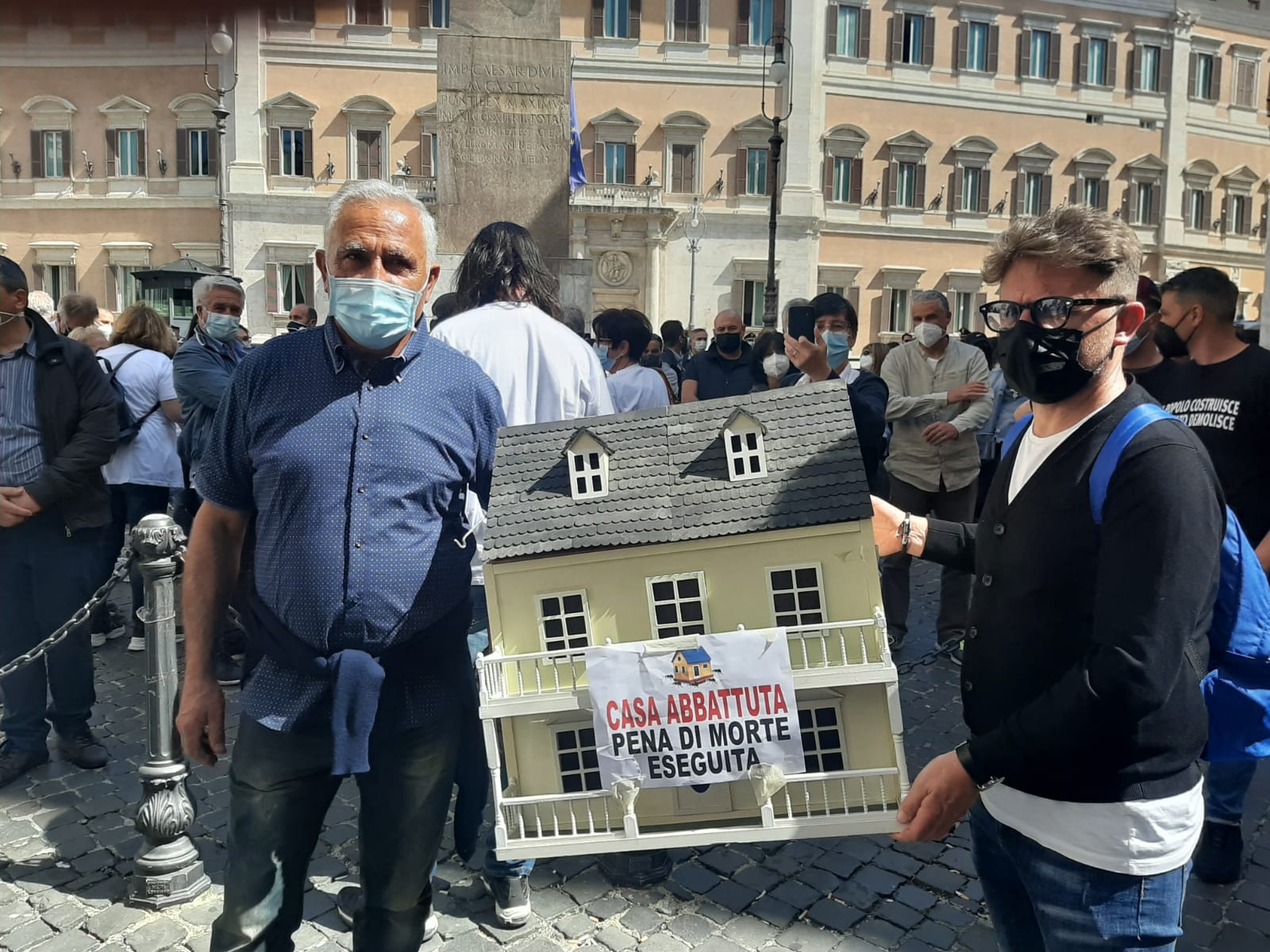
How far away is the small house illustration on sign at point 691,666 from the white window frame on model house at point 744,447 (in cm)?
40

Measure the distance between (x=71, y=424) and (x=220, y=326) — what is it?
3.30ft

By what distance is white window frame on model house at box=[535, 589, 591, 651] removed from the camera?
2186 mm

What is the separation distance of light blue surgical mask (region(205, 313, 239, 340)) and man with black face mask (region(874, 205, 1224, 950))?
4.63m

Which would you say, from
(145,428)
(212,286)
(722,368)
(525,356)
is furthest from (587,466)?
(722,368)

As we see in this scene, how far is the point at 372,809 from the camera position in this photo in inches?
97.6

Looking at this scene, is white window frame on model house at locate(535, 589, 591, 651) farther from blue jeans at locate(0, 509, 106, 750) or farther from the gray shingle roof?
blue jeans at locate(0, 509, 106, 750)

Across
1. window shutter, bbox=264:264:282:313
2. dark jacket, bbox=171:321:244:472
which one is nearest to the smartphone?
dark jacket, bbox=171:321:244:472

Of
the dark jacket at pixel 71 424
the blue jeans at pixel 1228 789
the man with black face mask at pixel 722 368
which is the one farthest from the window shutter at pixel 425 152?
the blue jeans at pixel 1228 789

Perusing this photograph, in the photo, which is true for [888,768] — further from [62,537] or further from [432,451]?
[62,537]

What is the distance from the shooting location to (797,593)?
2.16m

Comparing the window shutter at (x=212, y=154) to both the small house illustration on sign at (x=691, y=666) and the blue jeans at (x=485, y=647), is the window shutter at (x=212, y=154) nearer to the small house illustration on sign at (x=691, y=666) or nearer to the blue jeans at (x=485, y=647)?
the blue jeans at (x=485, y=647)

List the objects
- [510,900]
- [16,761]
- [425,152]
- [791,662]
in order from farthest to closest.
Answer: [425,152]
[16,761]
[510,900]
[791,662]

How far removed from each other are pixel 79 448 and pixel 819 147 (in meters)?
→ 34.8

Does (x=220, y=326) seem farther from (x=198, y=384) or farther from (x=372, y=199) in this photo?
(x=372, y=199)
